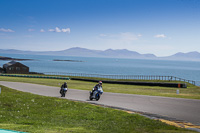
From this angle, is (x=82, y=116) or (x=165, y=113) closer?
(x=82, y=116)

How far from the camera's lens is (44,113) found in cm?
1355

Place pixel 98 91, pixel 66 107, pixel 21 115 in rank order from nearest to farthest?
1. pixel 21 115
2. pixel 66 107
3. pixel 98 91

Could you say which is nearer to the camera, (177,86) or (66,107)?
(66,107)

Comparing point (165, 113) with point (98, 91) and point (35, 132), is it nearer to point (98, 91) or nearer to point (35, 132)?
point (98, 91)

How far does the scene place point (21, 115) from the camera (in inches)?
502

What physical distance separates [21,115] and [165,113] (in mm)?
8042

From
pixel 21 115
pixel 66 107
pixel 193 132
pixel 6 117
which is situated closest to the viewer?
pixel 193 132

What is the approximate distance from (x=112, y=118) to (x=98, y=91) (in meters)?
8.76

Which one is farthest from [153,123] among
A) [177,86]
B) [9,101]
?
[177,86]

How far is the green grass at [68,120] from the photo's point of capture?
31.6ft

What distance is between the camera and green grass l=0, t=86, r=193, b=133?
9.62 metres

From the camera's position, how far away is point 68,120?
11.9 meters

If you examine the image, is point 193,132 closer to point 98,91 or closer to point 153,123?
point 153,123

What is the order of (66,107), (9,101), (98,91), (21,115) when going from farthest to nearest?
1. (98,91)
2. (9,101)
3. (66,107)
4. (21,115)
